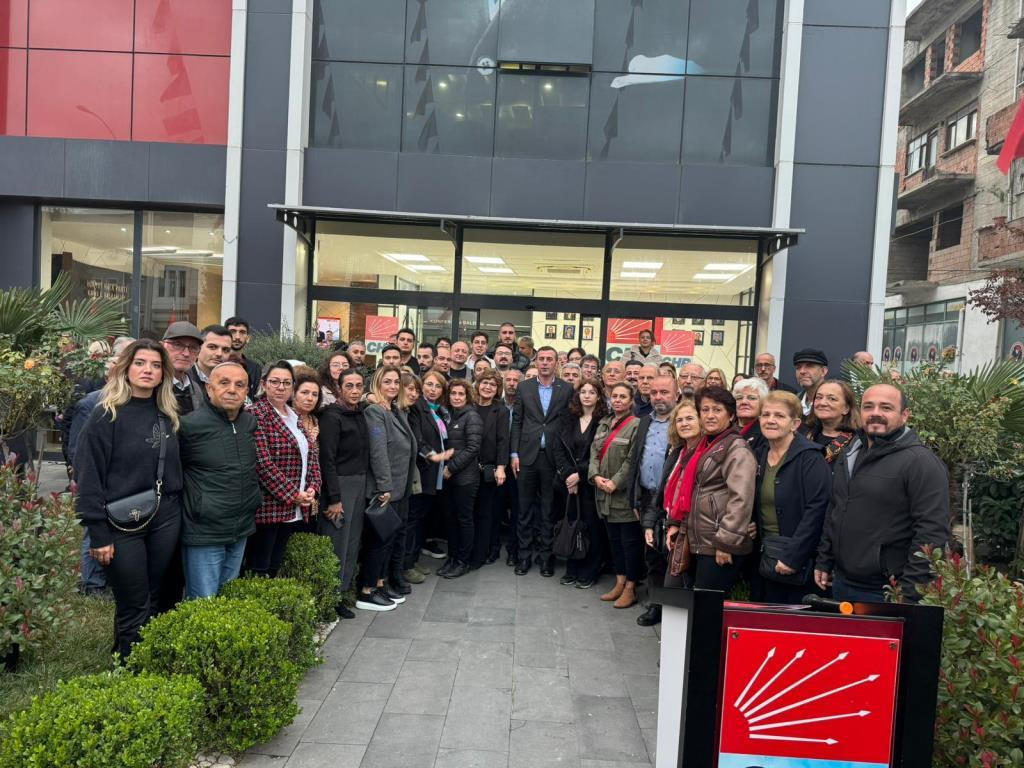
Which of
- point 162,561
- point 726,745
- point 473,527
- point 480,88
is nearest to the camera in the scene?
point 726,745

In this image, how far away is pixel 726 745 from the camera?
2.44m

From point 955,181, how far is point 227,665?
34.3 m

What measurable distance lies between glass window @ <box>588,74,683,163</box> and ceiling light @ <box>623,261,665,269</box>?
1890 millimetres

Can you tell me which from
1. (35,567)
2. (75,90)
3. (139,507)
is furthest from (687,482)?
(75,90)

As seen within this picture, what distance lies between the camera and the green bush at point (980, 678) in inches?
102

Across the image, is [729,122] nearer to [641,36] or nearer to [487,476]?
[641,36]

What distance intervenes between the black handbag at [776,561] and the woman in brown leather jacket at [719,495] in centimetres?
18

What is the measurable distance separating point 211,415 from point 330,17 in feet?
37.5

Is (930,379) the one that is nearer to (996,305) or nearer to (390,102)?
(390,102)

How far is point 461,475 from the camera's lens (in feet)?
25.0

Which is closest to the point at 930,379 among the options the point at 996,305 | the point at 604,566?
the point at 604,566

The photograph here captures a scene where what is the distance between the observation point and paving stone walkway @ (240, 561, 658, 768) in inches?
164

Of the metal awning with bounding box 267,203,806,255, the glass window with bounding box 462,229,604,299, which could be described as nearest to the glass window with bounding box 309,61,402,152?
the metal awning with bounding box 267,203,806,255

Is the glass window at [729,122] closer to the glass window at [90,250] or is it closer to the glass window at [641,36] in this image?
the glass window at [641,36]
